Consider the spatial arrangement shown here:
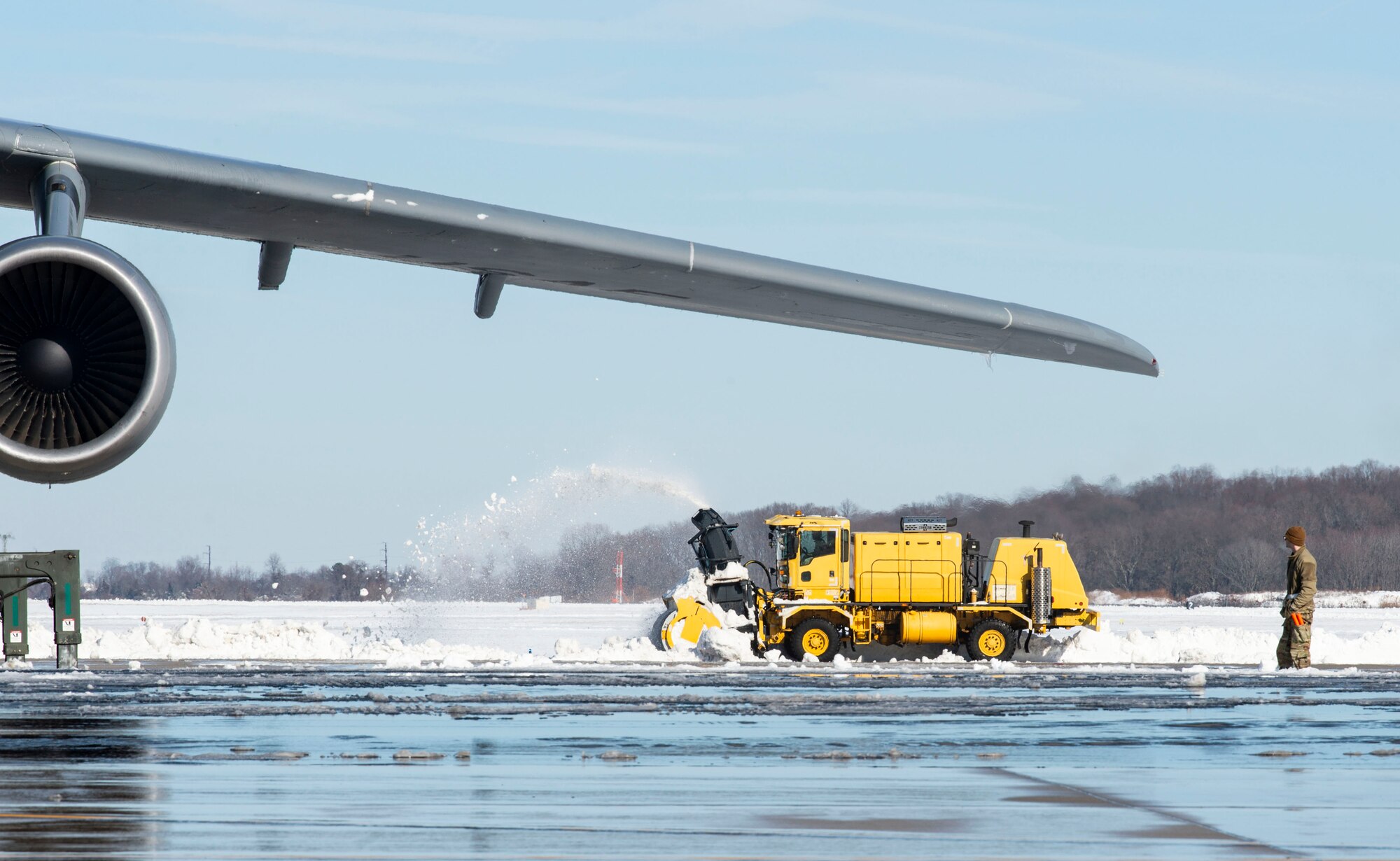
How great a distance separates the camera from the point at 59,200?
290 inches

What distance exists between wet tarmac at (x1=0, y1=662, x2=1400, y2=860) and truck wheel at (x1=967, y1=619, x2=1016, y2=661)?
617 centimetres

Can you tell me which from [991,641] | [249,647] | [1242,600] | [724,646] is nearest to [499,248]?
[724,646]

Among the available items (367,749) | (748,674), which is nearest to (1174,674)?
(748,674)

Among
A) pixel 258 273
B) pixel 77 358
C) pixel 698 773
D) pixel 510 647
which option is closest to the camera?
pixel 77 358

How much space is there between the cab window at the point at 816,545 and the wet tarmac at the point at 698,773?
638cm

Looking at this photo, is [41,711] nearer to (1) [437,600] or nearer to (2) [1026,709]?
(2) [1026,709]

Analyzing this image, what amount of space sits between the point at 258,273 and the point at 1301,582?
12.2 metres

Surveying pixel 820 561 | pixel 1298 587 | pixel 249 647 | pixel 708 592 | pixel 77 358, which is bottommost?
pixel 249 647

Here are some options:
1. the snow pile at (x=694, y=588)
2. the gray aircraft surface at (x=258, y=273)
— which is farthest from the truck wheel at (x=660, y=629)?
the gray aircraft surface at (x=258, y=273)

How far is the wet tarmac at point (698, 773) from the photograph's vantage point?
20.4 ft

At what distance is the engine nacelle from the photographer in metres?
7.11

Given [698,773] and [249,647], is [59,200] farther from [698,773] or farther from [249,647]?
[249,647]

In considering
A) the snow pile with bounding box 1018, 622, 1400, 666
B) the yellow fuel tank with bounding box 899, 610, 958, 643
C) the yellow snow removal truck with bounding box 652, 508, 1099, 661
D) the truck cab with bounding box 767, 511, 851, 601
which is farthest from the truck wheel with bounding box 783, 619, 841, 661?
the snow pile with bounding box 1018, 622, 1400, 666

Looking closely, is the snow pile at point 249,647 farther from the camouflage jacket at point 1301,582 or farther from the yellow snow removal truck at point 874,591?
the camouflage jacket at point 1301,582
